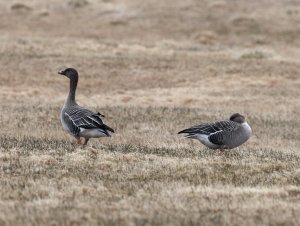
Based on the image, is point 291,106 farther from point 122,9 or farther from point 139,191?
point 122,9

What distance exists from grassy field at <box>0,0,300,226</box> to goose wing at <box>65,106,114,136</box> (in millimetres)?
445

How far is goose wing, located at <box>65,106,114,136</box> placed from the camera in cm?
1438

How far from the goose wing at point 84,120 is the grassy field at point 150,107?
1.46 feet

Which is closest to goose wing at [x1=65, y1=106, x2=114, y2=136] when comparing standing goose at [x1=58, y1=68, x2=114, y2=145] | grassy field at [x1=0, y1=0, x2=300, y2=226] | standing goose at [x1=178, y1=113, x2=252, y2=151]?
standing goose at [x1=58, y1=68, x2=114, y2=145]

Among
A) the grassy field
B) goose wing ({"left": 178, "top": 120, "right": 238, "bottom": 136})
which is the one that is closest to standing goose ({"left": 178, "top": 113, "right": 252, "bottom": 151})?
goose wing ({"left": 178, "top": 120, "right": 238, "bottom": 136})

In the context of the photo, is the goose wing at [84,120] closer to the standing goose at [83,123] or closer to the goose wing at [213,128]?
the standing goose at [83,123]

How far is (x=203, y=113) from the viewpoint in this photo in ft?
82.3

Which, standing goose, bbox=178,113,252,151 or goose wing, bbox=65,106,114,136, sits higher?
goose wing, bbox=65,106,114,136

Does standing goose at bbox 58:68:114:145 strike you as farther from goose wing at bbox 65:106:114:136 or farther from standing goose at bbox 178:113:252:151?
standing goose at bbox 178:113:252:151

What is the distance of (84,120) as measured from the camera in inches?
572

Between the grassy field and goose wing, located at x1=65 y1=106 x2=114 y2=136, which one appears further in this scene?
goose wing, located at x1=65 y1=106 x2=114 y2=136

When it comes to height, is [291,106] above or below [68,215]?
below

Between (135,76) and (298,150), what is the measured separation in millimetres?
18867

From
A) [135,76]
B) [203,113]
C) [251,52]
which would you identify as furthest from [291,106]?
[251,52]
